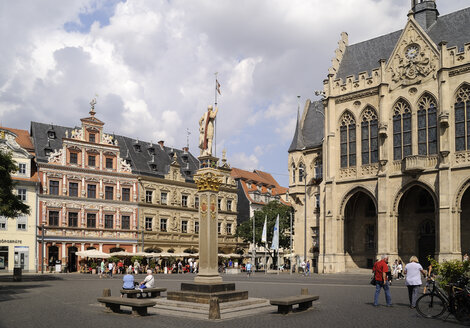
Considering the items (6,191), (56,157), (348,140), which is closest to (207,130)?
(6,191)

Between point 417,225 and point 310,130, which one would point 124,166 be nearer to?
point 310,130

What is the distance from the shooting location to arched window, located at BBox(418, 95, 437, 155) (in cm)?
4366

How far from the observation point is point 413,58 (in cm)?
4584

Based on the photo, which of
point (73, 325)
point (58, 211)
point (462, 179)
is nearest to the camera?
point (73, 325)

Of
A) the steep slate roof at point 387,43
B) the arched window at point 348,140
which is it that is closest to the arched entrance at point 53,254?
the arched window at point 348,140

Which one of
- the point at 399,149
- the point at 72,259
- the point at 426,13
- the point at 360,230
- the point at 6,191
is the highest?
the point at 426,13

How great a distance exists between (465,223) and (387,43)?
19.5 meters

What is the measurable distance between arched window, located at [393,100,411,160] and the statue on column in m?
27.5

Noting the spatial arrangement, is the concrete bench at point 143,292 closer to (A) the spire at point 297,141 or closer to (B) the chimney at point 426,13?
(A) the spire at point 297,141

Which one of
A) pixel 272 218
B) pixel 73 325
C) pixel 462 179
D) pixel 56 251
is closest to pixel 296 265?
pixel 272 218

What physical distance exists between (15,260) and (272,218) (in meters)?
31.1

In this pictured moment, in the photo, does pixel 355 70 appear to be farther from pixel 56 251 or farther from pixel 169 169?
pixel 56 251

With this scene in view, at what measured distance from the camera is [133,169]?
62.3m

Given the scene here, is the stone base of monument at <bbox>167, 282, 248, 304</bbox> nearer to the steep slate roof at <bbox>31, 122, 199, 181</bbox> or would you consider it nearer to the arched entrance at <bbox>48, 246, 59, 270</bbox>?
the arched entrance at <bbox>48, 246, 59, 270</bbox>
